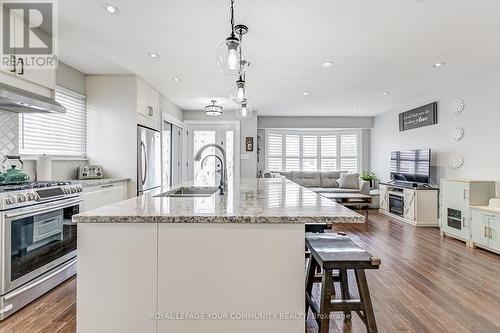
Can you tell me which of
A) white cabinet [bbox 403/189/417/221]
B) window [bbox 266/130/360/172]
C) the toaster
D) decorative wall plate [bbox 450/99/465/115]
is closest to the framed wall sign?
decorative wall plate [bbox 450/99/465/115]

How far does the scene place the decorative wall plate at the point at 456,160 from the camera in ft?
14.9

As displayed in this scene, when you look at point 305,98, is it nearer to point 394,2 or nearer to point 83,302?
point 394,2

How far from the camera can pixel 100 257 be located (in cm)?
128

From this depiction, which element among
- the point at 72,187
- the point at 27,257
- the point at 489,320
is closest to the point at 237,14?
the point at 72,187

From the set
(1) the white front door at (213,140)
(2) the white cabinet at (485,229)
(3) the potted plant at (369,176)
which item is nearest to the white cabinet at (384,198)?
(3) the potted plant at (369,176)

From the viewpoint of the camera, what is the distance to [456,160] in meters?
4.64

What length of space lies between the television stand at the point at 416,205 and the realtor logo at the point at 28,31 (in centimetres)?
593

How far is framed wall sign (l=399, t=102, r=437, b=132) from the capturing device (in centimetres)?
523

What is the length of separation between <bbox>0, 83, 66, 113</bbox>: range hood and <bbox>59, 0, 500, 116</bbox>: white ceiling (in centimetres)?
74

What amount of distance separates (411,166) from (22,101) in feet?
20.7

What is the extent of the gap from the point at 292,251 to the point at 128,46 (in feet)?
9.68

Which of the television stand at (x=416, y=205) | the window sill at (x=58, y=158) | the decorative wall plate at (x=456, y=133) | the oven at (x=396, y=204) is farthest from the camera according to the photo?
the oven at (x=396, y=204)

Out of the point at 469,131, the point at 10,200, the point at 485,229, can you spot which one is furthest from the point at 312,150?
the point at 10,200

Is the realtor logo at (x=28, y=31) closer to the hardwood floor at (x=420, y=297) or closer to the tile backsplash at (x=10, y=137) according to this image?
the tile backsplash at (x=10, y=137)
